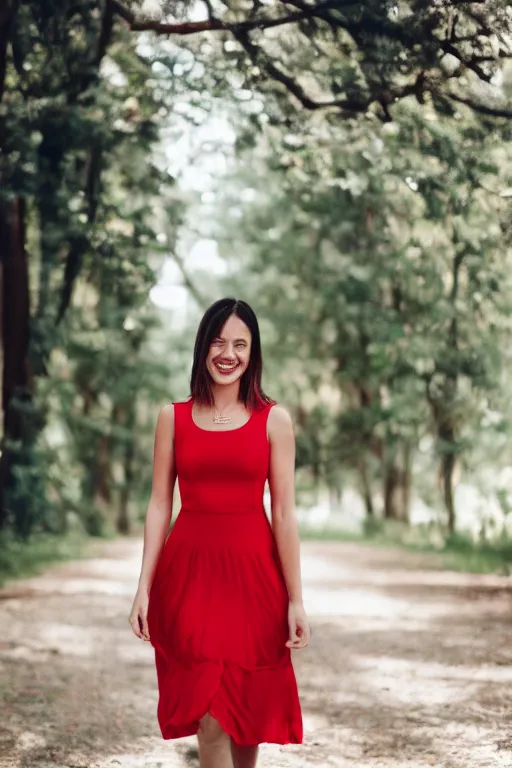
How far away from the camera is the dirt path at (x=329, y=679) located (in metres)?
5.99

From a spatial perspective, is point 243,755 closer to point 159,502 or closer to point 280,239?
point 159,502

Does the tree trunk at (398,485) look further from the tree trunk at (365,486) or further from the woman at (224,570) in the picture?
the woman at (224,570)

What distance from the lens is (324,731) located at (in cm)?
655

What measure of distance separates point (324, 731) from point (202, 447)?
3.22 metres

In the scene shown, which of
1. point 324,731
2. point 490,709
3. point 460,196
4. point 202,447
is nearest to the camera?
point 202,447

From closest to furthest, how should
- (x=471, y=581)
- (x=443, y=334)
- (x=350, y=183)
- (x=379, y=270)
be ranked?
(x=350, y=183), (x=471, y=581), (x=443, y=334), (x=379, y=270)

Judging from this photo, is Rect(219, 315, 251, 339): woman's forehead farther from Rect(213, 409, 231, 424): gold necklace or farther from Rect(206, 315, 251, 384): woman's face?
Rect(213, 409, 231, 424): gold necklace

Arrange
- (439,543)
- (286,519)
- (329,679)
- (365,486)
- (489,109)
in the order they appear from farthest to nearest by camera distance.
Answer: (365,486), (439,543), (489,109), (329,679), (286,519)

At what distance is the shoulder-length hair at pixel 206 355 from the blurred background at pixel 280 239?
4.58 m

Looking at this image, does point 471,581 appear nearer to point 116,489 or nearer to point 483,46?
point 483,46

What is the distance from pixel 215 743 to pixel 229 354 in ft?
4.78

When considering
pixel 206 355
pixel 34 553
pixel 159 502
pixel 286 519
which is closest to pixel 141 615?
pixel 159 502

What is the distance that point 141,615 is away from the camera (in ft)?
13.2

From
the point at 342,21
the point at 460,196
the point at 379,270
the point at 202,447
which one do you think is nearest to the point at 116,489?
the point at 379,270
